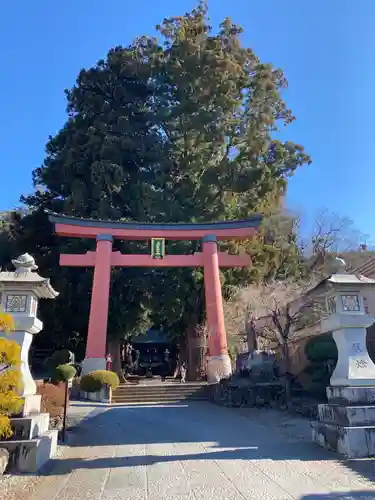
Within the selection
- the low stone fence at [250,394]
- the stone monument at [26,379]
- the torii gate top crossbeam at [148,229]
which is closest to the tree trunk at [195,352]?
the torii gate top crossbeam at [148,229]

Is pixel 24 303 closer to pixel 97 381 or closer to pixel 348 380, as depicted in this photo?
pixel 348 380

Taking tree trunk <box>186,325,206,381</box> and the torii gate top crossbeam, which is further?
tree trunk <box>186,325,206,381</box>

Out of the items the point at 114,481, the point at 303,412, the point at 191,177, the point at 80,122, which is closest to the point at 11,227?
the point at 80,122

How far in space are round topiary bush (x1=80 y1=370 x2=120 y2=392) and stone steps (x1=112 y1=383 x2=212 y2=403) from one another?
92cm

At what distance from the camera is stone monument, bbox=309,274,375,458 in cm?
577

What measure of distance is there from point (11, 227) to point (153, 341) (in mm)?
12545

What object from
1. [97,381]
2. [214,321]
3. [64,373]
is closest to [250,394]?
[214,321]

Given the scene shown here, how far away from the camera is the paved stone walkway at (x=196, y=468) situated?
4.34m

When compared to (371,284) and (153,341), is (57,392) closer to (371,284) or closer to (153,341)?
(371,284)

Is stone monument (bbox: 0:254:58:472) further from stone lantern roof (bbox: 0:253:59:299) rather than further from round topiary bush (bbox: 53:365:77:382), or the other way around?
round topiary bush (bbox: 53:365:77:382)

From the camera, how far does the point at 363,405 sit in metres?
6.12

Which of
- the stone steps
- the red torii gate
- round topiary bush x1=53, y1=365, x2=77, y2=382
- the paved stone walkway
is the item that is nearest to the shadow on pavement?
the paved stone walkway

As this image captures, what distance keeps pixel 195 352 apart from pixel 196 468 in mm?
13785

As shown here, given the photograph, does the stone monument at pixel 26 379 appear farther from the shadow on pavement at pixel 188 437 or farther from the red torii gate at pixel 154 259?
the red torii gate at pixel 154 259
